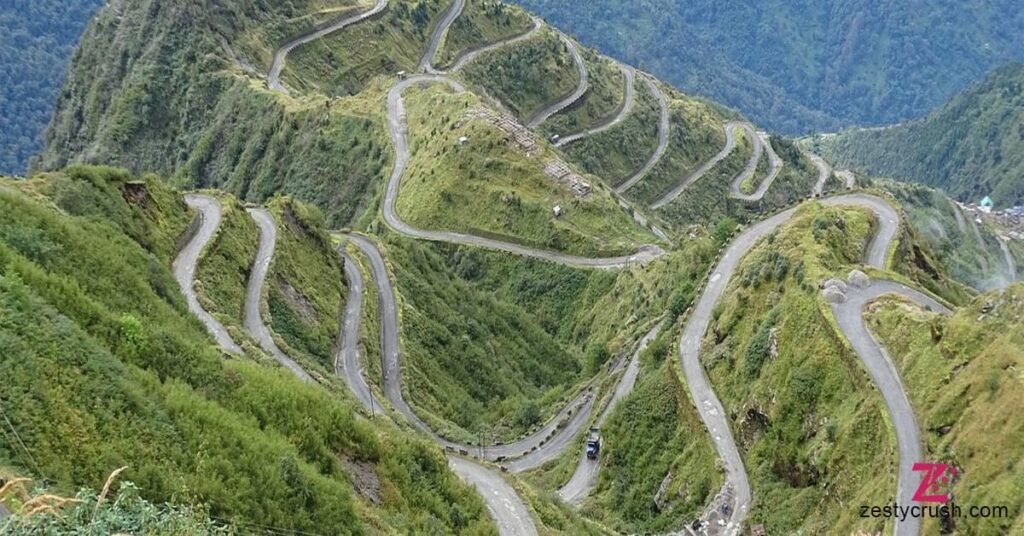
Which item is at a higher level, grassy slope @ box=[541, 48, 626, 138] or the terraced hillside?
grassy slope @ box=[541, 48, 626, 138]

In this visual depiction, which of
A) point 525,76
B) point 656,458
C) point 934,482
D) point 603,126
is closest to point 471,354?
point 656,458

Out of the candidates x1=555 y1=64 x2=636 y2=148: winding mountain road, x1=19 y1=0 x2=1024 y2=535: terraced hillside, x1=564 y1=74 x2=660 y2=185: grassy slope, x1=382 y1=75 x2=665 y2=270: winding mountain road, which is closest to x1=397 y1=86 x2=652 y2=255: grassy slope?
x1=19 y1=0 x2=1024 y2=535: terraced hillside

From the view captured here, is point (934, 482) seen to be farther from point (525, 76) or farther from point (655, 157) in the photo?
point (525, 76)

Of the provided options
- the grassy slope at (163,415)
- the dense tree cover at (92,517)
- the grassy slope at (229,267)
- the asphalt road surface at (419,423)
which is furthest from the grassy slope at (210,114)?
the dense tree cover at (92,517)

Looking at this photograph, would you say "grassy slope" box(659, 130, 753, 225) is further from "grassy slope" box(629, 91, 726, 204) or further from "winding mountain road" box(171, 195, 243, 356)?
"winding mountain road" box(171, 195, 243, 356)

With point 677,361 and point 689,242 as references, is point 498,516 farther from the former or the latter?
point 689,242

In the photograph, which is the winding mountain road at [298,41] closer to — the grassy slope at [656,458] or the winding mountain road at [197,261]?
the winding mountain road at [197,261]
